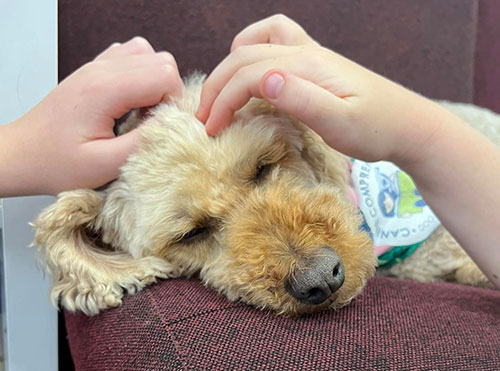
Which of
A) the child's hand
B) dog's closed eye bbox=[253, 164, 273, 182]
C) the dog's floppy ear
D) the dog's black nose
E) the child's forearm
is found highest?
the child's hand

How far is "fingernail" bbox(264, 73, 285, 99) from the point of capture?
32.7 inches

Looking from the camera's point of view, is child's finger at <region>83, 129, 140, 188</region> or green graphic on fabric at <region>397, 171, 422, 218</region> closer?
child's finger at <region>83, 129, 140, 188</region>

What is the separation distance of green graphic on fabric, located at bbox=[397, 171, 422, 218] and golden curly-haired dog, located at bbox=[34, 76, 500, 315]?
264 millimetres

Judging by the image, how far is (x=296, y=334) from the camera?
0.77 m

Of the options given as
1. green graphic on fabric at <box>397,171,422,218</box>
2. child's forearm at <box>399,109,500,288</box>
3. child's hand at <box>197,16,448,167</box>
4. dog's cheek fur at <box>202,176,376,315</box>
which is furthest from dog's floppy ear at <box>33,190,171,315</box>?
green graphic on fabric at <box>397,171,422,218</box>

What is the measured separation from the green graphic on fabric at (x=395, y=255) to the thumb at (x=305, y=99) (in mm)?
622

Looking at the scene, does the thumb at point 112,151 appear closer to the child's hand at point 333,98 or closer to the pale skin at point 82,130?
the pale skin at point 82,130

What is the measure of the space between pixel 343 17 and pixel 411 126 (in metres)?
1.09

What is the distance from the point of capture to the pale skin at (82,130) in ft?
3.52

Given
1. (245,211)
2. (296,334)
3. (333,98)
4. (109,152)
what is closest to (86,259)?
(109,152)

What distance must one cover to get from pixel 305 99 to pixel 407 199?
2.45 feet

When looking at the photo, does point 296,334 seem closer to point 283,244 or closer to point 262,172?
point 283,244

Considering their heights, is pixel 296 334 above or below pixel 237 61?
below

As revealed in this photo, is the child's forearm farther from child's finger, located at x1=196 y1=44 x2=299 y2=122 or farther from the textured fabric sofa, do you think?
child's finger, located at x1=196 y1=44 x2=299 y2=122
